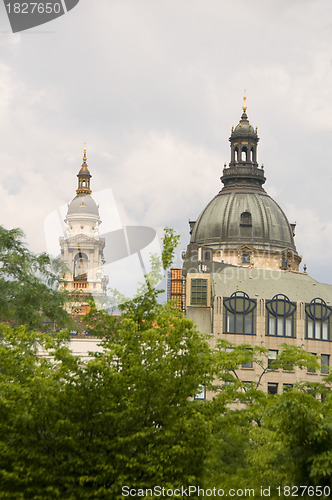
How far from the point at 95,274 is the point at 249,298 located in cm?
10013

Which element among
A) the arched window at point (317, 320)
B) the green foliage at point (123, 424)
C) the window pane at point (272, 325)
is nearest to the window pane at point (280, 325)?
the window pane at point (272, 325)

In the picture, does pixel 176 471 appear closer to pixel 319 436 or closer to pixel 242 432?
pixel 319 436

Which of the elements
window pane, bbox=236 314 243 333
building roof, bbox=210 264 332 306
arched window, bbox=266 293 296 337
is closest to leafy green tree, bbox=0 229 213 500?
window pane, bbox=236 314 243 333

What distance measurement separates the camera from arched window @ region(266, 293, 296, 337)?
82.1 meters

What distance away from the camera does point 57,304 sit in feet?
111

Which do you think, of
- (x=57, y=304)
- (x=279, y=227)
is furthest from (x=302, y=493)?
(x=279, y=227)

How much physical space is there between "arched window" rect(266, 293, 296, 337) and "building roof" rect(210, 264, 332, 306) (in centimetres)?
151

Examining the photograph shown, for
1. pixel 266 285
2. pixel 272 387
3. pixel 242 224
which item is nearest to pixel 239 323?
pixel 266 285

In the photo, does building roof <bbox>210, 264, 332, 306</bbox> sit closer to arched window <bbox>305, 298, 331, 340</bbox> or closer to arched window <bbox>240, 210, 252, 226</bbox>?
arched window <bbox>305, 298, 331, 340</bbox>

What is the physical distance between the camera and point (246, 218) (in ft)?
409

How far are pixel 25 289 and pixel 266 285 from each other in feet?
180

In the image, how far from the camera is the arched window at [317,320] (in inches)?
3290

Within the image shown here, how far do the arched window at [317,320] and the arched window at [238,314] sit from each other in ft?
18.6

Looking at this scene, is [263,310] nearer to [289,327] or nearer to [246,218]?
[289,327]
